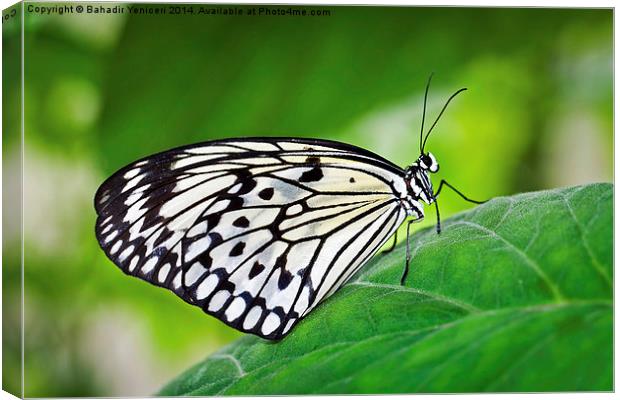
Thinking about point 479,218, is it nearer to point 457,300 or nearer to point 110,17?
point 457,300

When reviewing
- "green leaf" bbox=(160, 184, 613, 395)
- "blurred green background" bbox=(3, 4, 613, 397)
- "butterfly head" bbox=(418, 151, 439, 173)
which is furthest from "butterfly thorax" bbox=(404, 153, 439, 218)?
"blurred green background" bbox=(3, 4, 613, 397)

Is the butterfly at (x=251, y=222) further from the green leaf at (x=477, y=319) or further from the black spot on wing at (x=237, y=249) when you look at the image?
the green leaf at (x=477, y=319)

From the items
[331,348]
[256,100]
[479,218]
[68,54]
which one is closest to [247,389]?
[331,348]

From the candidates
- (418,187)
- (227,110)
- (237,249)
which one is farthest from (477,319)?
(227,110)

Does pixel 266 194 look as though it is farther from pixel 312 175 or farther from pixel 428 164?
pixel 428 164

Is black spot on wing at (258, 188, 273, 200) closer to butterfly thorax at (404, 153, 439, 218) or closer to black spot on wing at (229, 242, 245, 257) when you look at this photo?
black spot on wing at (229, 242, 245, 257)

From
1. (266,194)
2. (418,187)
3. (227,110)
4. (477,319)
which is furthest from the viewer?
(227,110)

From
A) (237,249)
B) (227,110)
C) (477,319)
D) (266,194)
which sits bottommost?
(477,319)
